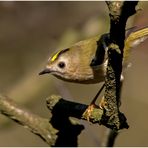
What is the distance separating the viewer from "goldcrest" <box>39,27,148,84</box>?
7.82 feet

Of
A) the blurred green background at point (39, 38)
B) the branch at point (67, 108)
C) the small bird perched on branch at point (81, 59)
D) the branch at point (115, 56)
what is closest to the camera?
the branch at point (115, 56)

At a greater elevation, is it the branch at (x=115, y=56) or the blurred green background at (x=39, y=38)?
the branch at (x=115, y=56)

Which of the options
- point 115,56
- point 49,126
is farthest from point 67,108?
point 115,56

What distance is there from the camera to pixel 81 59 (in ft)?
8.26

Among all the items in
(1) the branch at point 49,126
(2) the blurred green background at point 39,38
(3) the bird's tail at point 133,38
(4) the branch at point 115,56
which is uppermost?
(4) the branch at point 115,56

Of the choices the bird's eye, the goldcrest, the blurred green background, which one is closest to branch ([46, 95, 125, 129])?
the blurred green background

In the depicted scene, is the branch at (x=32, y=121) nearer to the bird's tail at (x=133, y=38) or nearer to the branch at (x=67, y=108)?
the branch at (x=67, y=108)

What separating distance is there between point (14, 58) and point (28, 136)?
1744 mm

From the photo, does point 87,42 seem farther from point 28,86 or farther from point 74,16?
point 74,16

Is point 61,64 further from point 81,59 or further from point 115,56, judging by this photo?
point 115,56

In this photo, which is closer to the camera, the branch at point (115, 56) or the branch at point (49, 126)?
the branch at point (115, 56)

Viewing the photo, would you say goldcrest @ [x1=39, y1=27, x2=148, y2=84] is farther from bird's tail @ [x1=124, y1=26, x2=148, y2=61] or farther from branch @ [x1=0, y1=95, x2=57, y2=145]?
branch @ [x1=0, y1=95, x2=57, y2=145]

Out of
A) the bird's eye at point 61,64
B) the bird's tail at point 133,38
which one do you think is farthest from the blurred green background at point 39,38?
the bird's eye at point 61,64

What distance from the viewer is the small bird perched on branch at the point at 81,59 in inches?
93.7
